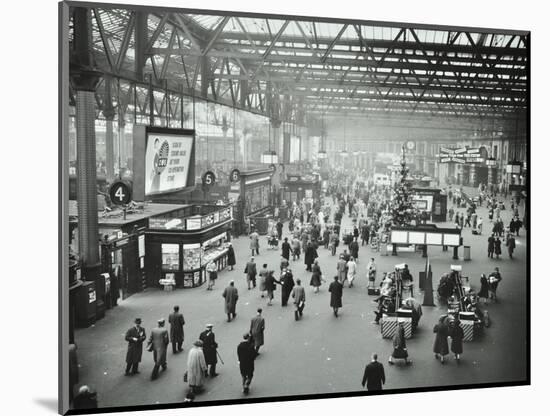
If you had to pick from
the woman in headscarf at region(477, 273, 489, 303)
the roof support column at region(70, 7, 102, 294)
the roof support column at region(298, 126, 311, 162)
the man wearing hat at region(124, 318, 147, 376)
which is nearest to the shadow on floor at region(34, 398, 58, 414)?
the man wearing hat at region(124, 318, 147, 376)

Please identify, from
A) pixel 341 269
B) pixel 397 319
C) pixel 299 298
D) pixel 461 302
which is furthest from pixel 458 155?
pixel 299 298

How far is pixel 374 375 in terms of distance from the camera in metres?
10.7

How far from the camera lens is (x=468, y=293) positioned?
12.0 meters

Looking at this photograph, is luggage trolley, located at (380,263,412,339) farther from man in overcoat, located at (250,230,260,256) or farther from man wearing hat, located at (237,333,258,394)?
man in overcoat, located at (250,230,260,256)

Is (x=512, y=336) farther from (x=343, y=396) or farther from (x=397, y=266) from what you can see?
(x=343, y=396)

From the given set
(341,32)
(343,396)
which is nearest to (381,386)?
(343,396)

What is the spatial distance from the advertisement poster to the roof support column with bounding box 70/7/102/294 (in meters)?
1.65

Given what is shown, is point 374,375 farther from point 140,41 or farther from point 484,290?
point 140,41

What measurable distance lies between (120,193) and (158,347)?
2.57 m

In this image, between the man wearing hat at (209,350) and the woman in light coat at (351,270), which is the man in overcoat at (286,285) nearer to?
the woman in light coat at (351,270)

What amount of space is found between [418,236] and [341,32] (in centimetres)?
420

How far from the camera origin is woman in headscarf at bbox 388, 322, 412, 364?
11.0 m

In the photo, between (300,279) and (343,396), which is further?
(300,279)

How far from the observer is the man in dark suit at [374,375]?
10.7m
